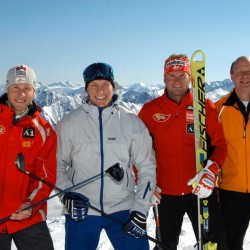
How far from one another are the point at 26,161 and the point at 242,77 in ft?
10.3

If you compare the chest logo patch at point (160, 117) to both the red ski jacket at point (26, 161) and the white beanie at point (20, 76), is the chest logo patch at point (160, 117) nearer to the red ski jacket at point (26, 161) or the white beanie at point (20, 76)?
the red ski jacket at point (26, 161)

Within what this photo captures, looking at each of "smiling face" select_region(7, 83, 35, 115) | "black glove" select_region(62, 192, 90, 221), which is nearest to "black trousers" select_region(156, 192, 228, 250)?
"black glove" select_region(62, 192, 90, 221)

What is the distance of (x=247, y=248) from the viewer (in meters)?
7.30

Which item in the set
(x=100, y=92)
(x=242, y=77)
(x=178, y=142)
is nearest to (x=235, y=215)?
(x=178, y=142)

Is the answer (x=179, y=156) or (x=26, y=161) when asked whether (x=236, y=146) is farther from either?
(x=26, y=161)

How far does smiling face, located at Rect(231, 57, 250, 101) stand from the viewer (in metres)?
4.76

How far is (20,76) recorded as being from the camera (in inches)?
150

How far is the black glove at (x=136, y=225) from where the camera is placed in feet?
11.9

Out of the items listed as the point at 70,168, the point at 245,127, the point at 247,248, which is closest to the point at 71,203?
the point at 70,168

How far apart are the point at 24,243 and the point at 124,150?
147 centimetres

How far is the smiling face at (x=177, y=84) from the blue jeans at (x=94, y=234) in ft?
5.61

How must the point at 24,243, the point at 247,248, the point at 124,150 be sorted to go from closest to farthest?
1. the point at 24,243
2. the point at 124,150
3. the point at 247,248

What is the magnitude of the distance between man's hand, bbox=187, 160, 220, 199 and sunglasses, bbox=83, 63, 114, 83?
Answer: 1.63m

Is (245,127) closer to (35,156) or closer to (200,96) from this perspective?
(200,96)
